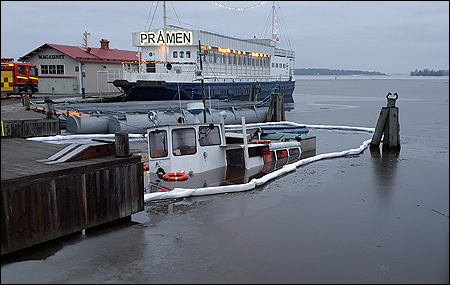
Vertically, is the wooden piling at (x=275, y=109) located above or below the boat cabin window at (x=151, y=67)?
below

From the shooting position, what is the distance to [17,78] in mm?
36594

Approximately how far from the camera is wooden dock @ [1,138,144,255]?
6.77m

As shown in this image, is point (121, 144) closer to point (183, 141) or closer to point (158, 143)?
point (158, 143)

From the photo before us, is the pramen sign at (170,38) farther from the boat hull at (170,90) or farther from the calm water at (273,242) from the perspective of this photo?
the calm water at (273,242)

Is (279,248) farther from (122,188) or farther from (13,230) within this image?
(13,230)

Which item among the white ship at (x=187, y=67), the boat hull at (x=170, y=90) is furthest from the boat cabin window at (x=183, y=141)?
the boat hull at (x=170, y=90)

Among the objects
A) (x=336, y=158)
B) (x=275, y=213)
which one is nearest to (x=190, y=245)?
(x=275, y=213)

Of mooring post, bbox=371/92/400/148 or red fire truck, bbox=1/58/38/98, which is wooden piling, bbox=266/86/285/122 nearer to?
Answer: mooring post, bbox=371/92/400/148

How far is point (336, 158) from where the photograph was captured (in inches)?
698

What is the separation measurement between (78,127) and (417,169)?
1697 cm

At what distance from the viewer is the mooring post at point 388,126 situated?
19.5 metres

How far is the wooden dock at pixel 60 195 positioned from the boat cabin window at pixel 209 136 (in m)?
4.96

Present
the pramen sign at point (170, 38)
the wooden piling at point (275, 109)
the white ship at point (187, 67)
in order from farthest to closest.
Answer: the pramen sign at point (170, 38)
the white ship at point (187, 67)
the wooden piling at point (275, 109)

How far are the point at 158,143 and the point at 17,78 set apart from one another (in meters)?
28.8
